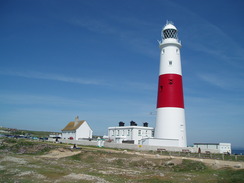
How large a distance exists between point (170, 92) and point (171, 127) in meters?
5.96

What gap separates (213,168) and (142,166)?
27.9 feet

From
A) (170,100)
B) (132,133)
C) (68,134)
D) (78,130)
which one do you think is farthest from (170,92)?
(68,134)

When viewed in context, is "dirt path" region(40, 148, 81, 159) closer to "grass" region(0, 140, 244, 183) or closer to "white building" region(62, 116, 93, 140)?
"grass" region(0, 140, 244, 183)

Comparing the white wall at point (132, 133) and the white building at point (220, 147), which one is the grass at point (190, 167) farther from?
the white wall at point (132, 133)

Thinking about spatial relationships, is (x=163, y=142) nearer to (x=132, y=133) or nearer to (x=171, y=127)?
(x=171, y=127)

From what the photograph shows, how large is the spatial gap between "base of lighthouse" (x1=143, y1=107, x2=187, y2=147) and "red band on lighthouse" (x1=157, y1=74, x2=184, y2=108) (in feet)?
2.96

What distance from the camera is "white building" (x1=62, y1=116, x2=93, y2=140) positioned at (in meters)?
64.0

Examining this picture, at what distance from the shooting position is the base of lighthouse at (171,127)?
38.2 meters

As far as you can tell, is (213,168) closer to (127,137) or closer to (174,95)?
(174,95)

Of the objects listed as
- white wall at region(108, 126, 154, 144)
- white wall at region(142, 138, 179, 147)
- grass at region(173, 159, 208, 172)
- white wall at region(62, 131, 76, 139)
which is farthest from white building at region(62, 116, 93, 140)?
grass at region(173, 159, 208, 172)

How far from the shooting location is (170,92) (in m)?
38.7

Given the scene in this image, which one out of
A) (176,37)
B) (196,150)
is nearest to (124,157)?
(196,150)

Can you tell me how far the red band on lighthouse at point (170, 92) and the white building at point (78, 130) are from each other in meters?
31.2

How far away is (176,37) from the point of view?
42750 millimetres
